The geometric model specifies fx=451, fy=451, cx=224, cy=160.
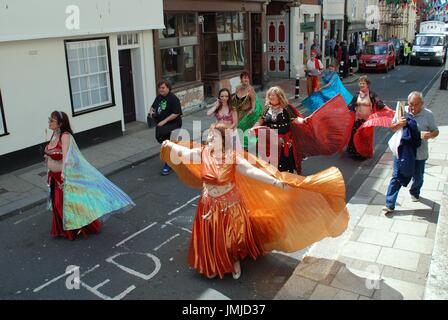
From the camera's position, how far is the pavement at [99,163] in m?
7.87

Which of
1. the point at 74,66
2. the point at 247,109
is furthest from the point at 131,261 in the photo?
the point at 74,66

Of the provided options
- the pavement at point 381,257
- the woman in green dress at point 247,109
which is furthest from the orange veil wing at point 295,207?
the woman in green dress at point 247,109

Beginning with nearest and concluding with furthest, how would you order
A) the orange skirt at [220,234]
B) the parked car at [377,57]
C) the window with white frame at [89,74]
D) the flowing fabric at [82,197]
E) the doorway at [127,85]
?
the orange skirt at [220,234]
the flowing fabric at [82,197]
the window with white frame at [89,74]
the doorway at [127,85]
the parked car at [377,57]

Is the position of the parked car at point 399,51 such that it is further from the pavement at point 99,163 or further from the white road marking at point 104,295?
the white road marking at point 104,295

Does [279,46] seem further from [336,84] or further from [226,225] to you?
[226,225]

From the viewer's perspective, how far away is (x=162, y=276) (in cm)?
527

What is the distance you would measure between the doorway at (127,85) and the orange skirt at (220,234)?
853 cm

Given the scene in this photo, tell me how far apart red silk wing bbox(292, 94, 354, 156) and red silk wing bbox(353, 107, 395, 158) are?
1262 millimetres

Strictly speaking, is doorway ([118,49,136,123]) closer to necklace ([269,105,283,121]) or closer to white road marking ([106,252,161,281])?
necklace ([269,105,283,121])

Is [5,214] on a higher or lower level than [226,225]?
lower

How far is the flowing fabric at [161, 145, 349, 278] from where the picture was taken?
15.3ft
